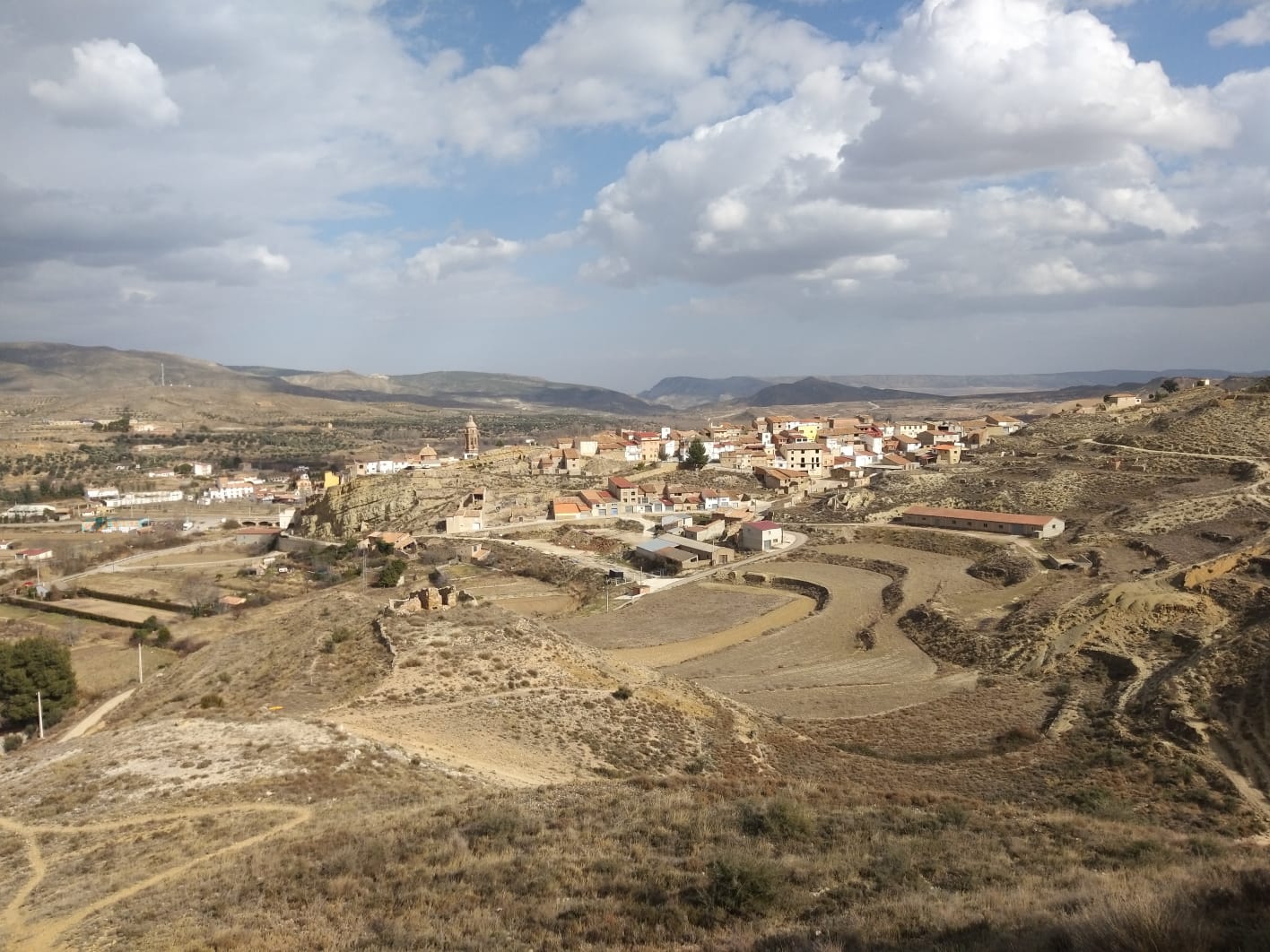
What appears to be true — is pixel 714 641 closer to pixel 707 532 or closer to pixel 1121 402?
pixel 707 532

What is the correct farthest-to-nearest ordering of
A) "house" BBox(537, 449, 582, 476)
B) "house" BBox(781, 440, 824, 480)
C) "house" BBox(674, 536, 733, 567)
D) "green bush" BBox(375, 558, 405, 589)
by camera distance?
"house" BBox(537, 449, 582, 476) < "house" BBox(781, 440, 824, 480) < "house" BBox(674, 536, 733, 567) < "green bush" BBox(375, 558, 405, 589)

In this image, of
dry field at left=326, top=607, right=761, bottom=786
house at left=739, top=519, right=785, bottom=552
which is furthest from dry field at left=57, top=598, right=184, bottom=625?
house at left=739, top=519, right=785, bottom=552

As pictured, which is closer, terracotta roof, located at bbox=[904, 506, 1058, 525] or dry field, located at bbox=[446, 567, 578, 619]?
dry field, located at bbox=[446, 567, 578, 619]

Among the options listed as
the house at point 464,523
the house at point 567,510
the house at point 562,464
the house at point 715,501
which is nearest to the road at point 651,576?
the house at point 567,510

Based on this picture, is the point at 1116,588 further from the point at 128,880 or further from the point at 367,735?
the point at 128,880

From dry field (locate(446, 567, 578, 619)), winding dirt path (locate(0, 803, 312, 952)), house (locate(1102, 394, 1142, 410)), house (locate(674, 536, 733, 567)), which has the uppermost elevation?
house (locate(1102, 394, 1142, 410))

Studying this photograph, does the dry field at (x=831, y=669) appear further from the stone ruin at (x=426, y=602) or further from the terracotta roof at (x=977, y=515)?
the terracotta roof at (x=977, y=515)

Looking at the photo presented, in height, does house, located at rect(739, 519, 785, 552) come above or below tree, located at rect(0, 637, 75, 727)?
above

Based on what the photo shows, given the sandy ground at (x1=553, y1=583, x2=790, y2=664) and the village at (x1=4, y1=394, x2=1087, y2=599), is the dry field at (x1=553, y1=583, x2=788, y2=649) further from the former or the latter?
the village at (x1=4, y1=394, x2=1087, y2=599)
